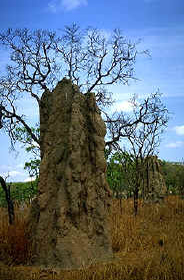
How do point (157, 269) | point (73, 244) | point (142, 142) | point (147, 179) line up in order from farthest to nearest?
1. point (147, 179)
2. point (142, 142)
3. point (73, 244)
4. point (157, 269)

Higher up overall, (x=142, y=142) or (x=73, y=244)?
(x=142, y=142)

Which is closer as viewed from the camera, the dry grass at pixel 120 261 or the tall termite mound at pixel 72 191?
the dry grass at pixel 120 261

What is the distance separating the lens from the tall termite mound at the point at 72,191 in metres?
5.17

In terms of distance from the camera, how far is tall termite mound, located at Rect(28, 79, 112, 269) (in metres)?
5.17

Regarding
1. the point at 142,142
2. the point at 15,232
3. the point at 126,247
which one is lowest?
the point at 126,247

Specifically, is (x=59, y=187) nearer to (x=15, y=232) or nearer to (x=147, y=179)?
(x=15, y=232)

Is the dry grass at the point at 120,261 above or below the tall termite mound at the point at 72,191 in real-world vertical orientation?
below

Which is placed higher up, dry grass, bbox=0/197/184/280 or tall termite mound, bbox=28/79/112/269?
tall termite mound, bbox=28/79/112/269

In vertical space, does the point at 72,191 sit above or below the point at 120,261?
above

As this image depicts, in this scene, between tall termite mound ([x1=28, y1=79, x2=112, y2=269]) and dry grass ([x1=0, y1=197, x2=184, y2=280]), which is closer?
dry grass ([x1=0, y1=197, x2=184, y2=280])

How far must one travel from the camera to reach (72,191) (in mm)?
5340

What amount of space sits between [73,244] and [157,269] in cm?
135

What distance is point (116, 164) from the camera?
66.7ft

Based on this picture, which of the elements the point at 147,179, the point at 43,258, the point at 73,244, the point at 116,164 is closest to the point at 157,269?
the point at 73,244
